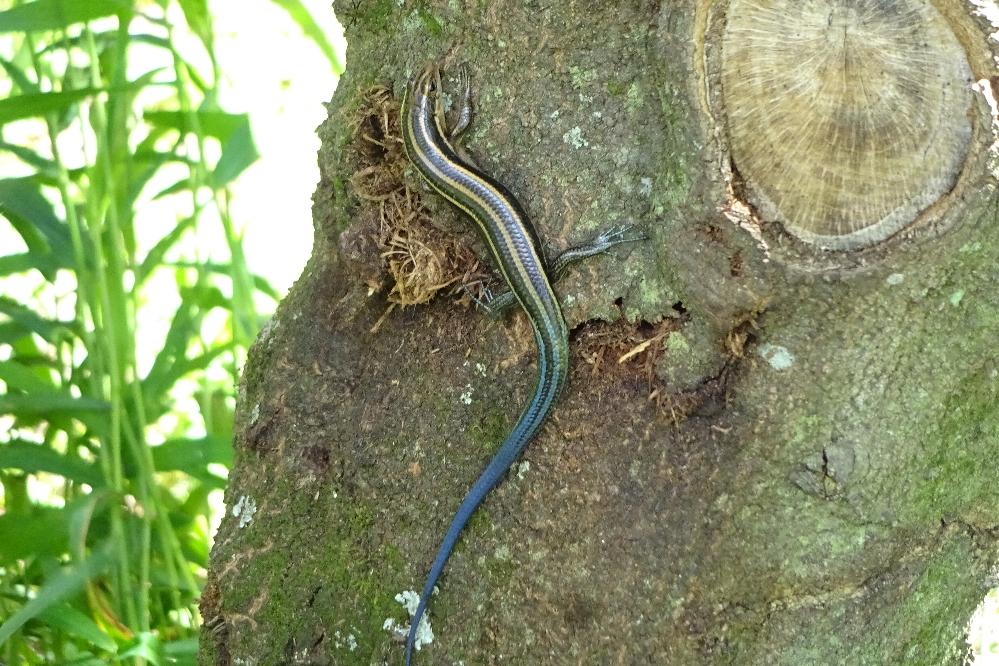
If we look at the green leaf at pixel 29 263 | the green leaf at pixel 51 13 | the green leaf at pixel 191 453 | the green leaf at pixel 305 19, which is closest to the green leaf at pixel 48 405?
the green leaf at pixel 191 453

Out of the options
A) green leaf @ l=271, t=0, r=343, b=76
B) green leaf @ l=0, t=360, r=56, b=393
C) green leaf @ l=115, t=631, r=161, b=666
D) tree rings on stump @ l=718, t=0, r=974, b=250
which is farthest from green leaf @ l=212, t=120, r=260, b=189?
tree rings on stump @ l=718, t=0, r=974, b=250

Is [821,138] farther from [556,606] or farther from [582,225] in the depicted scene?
[556,606]

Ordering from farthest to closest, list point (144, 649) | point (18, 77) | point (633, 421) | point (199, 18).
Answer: point (18, 77) < point (199, 18) < point (144, 649) < point (633, 421)

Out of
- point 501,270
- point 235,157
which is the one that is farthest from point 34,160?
point 501,270

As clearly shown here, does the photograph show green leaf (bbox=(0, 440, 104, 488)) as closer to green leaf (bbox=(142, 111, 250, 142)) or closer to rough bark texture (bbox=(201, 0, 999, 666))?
rough bark texture (bbox=(201, 0, 999, 666))

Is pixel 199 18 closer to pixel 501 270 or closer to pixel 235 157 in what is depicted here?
pixel 235 157

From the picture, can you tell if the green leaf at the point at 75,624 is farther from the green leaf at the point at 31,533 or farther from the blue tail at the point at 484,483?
the blue tail at the point at 484,483
